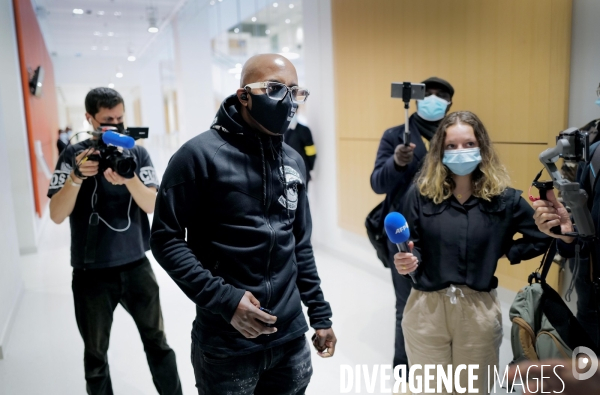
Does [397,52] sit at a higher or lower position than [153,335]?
higher

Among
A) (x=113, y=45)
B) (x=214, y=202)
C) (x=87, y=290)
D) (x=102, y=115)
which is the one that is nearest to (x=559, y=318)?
(x=214, y=202)

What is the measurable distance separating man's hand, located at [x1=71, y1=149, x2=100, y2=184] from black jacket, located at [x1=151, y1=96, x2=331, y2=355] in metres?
0.79

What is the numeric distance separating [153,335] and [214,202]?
3.62 feet

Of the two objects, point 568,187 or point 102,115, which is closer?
point 568,187

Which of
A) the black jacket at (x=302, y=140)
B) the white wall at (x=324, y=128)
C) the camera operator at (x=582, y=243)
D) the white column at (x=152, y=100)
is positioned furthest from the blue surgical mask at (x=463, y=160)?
the white column at (x=152, y=100)

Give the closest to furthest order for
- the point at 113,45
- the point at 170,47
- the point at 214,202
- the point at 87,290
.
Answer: the point at 214,202 → the point at 87,290 → the point at 170,47 → the point at 113,45

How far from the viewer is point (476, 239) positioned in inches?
69.5

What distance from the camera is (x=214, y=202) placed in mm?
1254

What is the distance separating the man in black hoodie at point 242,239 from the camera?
1217mm

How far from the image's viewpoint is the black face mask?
4.21 ft

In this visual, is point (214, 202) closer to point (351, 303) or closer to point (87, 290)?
point (87, 290)

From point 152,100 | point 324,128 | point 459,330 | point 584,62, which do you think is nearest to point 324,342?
point 459,330

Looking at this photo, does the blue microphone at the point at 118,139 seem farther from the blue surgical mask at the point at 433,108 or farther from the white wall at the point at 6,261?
the white wall at the point at 6,261

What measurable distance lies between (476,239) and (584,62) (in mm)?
1393
